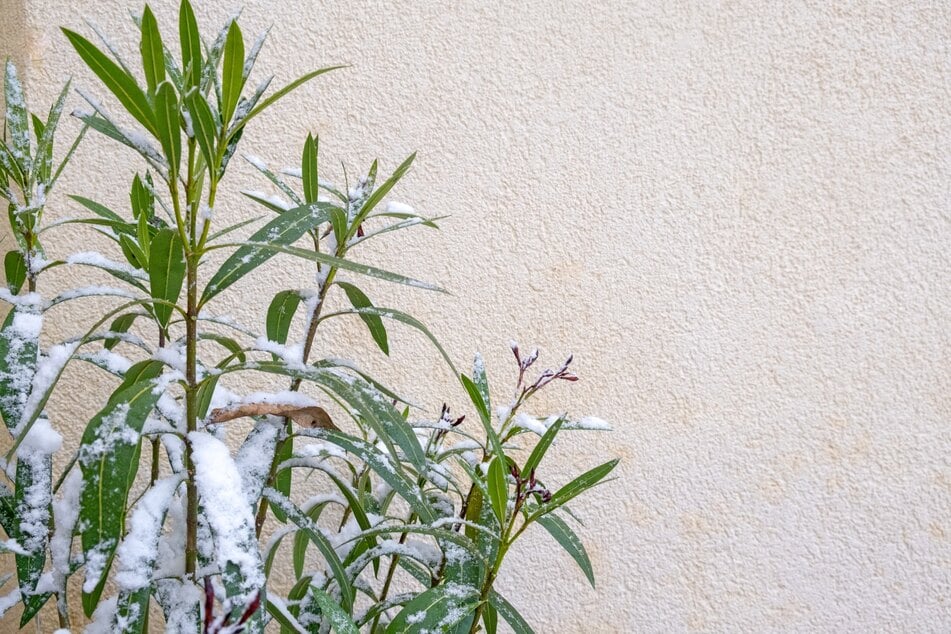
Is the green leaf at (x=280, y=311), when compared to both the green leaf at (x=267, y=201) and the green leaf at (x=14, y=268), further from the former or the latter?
the green leaf at (x=14, y=268)

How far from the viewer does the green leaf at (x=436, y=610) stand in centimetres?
85

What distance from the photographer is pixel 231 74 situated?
0.77 meters

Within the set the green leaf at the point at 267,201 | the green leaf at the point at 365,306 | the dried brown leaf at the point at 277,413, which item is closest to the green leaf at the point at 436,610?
the dried brown leaf at the point at 277,413

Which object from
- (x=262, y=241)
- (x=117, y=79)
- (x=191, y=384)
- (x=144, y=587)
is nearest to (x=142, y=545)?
(x=144, y=587)

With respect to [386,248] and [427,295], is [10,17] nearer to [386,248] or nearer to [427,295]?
[386,248]

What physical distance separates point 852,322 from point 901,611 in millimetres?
588

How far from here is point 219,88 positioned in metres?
0.78

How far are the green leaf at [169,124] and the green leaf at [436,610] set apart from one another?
501 millimetres

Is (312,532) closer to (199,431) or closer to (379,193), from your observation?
(199,431)

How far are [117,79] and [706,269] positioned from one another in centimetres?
120

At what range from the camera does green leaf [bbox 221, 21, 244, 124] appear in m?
0.75

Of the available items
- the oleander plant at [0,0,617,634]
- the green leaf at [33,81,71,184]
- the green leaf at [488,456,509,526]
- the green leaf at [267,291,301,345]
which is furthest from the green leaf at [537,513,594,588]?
the green leaf at [33,81,71,184]

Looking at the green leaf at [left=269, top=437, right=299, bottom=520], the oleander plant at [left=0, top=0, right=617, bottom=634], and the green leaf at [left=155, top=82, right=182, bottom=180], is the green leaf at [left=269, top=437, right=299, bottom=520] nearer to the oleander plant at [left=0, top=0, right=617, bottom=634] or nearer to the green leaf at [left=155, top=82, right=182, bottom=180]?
the oleander plant at [left=0, top=0, right=617, bottom=634]

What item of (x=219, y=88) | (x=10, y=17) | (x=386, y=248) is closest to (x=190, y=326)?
(x=219, y=88)
